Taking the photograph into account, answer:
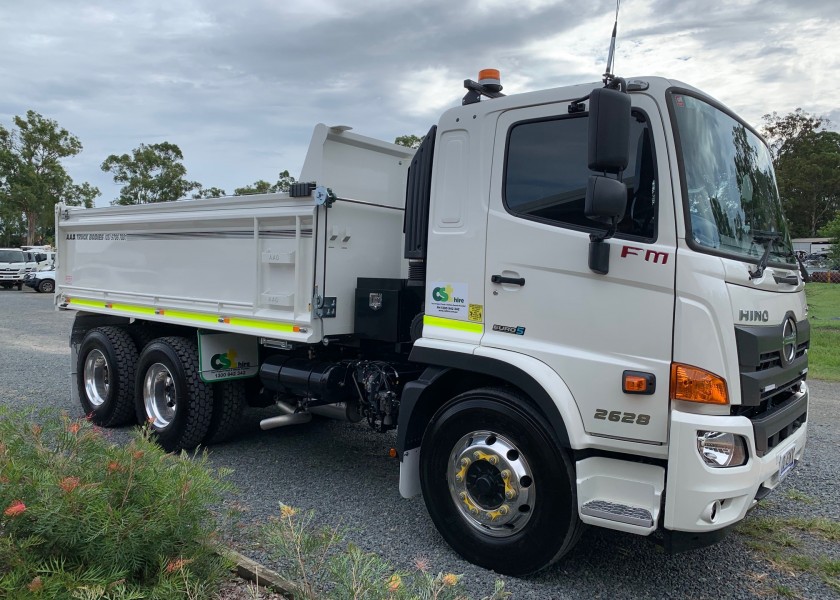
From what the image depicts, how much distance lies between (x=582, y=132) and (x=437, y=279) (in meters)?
1.23

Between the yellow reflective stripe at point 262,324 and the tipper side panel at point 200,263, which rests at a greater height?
the tipper side panel at point 200,263

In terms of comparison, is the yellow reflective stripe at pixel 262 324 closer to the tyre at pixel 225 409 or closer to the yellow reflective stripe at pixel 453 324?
the tyre at pixel 225 409

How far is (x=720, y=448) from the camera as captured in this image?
313 centimetres

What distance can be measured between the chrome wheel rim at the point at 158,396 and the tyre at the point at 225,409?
50cm

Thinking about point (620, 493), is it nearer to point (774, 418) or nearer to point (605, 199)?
point (774, 418)

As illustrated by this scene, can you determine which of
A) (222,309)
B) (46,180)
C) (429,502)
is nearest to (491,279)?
(429,502)

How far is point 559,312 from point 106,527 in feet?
7.69

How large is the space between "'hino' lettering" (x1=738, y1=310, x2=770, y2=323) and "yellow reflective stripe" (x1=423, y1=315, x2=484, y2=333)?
137 cm

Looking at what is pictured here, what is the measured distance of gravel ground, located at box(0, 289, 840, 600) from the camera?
3.64m

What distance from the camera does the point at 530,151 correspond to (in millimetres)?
3770

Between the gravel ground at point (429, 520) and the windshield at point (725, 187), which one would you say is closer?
the windshield at point (725, 187)

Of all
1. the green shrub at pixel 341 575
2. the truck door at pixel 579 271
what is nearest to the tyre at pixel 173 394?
the green shrub at pixel 341 575

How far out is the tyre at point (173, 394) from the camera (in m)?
5.82

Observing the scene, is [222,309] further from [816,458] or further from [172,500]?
[816,458]
